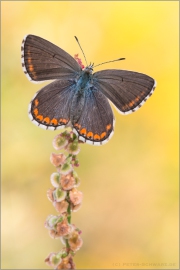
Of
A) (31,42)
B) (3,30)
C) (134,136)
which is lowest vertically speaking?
(134,136)

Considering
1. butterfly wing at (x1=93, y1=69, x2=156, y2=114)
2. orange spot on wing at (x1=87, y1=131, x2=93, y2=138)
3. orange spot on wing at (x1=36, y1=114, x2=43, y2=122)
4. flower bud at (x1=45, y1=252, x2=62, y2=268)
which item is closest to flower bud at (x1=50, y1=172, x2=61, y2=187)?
flower bud at (x1=45, y1=252, x2=62, y2=268)

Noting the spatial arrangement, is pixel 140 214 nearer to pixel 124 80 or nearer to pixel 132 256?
pixel 132 256

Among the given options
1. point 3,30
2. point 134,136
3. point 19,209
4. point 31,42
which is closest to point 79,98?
point 31,42

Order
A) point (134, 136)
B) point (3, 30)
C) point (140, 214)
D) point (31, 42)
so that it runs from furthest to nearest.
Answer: point (3, 30) < point (134, 136) < point (140, 214) < point (31, 42)

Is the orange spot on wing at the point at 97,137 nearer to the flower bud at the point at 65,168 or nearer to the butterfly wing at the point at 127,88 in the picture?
the butterfly wing at the point at 127,88

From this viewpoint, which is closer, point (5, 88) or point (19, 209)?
point (19, 209)

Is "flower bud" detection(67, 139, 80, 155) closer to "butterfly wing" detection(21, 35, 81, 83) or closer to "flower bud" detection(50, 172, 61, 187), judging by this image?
"flower bud" detection(50, 172, 61, 187)

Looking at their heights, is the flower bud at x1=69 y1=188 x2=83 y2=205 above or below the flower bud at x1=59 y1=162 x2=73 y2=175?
below

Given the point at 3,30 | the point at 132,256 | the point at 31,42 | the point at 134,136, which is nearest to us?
the point at 31,42
